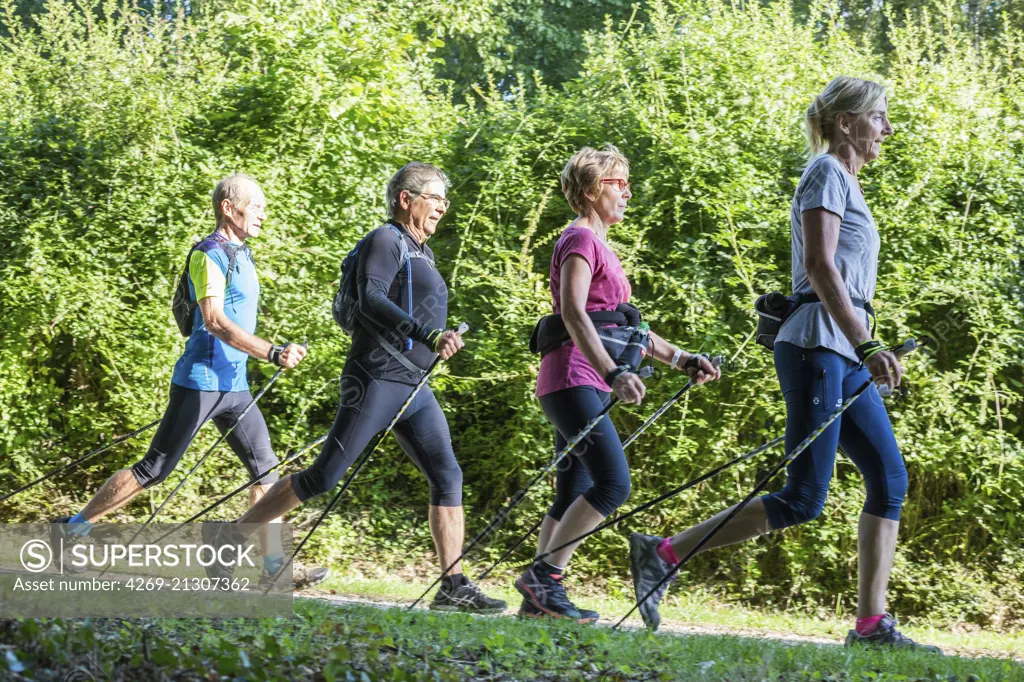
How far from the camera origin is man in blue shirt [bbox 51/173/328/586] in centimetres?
554

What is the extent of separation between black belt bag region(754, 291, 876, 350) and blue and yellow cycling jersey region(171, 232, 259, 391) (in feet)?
8.59

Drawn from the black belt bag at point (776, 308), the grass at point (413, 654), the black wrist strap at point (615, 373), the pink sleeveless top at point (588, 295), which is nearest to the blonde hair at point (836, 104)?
the black belt bag at point (776, 308)

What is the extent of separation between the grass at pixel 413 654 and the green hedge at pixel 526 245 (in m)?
2.70

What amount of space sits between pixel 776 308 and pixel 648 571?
1.21 meters

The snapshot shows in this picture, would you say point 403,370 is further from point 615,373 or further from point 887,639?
point 887,639

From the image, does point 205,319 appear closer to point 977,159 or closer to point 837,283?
point 837,283

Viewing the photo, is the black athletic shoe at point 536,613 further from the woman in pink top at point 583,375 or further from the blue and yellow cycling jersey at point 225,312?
the blue and yellow cycling jersey at point 225,312

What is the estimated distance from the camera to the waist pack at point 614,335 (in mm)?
4930

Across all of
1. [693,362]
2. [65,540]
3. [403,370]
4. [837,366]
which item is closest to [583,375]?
[693,362]

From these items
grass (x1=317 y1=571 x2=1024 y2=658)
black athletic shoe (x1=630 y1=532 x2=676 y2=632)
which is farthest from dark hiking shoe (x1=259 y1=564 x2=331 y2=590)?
black athletic shoe (x1=630 y1=532 x2=676 y2=632)

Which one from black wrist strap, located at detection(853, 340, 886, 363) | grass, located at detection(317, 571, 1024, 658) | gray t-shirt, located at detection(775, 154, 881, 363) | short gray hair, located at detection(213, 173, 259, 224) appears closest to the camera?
black wrist strap, located at detection(853, 340, 886, 363)

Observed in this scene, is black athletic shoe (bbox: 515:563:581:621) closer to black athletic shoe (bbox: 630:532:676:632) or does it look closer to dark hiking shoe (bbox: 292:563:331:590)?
black athletic shoe (bbox: 630:532:676:632)

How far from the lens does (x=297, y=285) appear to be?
8055mm

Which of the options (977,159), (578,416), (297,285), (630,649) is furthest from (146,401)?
(977,159)
